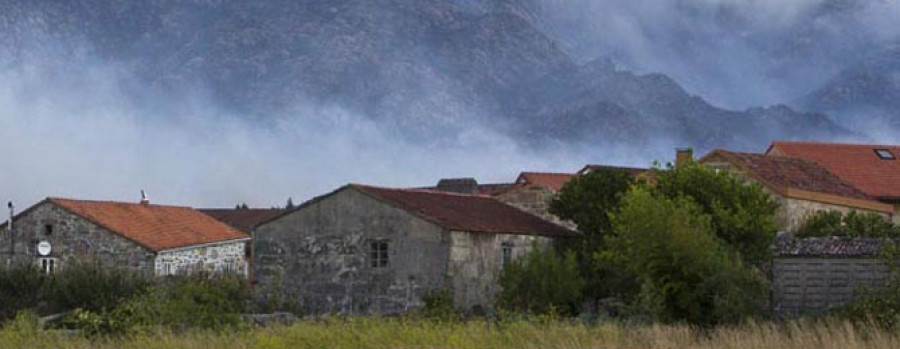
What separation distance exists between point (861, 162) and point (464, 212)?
16.7m

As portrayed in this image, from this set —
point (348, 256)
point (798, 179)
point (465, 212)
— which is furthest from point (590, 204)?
point (798, 179)

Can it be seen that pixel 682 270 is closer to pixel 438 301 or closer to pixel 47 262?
pixel 438 301

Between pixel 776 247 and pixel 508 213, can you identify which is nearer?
pixel 776 247

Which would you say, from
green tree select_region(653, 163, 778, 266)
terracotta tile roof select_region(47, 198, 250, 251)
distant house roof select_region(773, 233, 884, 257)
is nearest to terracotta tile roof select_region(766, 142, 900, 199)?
green tree select_region(653, 163, 778, 266)

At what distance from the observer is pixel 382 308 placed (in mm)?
42344

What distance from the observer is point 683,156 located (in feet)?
157

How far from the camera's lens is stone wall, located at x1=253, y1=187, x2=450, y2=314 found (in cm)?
4209

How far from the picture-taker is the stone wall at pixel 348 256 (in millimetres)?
42094

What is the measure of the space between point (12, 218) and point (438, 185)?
630 inches

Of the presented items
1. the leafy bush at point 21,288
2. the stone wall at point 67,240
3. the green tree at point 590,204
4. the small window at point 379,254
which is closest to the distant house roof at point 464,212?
the green tree at point 590,204

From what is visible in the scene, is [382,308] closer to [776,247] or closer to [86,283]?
[86,283]

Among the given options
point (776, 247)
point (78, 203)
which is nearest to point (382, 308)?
point (776, 247)

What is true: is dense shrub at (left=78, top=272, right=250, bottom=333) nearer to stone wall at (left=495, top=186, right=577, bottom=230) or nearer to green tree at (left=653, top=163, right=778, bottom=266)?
green tree at (left=653, top=163, right=778, bottom=266)

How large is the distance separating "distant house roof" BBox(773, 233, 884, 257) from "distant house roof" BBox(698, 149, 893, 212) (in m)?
9.68
